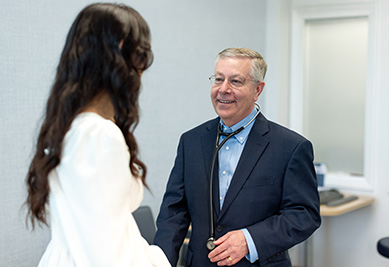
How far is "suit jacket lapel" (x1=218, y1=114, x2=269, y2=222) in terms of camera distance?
1775 mm

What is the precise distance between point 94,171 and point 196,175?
914 millimetres

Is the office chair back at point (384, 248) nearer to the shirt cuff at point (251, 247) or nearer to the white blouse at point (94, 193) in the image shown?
the shirt cuff at point (251, 247)

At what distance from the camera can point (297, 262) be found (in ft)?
12.8

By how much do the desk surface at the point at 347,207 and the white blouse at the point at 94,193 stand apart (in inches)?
91.4

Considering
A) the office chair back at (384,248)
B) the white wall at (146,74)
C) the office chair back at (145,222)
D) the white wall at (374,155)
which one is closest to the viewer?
the white wall at (146,74)

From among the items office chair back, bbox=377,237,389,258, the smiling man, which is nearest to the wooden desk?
office chair back, bbox=377,237,389,258

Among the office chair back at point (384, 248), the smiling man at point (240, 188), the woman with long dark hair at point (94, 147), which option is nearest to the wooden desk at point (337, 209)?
the office chair back at point (384, 248)

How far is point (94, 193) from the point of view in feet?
3.22

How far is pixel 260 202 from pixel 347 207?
1686 millimetres

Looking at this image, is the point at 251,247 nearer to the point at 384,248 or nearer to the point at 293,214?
the point at 293,214

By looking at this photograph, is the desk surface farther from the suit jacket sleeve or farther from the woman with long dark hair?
the woman with long dark hair

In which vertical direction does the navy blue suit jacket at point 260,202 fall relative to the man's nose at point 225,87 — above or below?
below

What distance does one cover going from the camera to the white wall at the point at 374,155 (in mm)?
3506

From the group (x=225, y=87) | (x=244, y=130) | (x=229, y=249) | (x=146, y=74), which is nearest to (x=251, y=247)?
(x=229, y=249)
